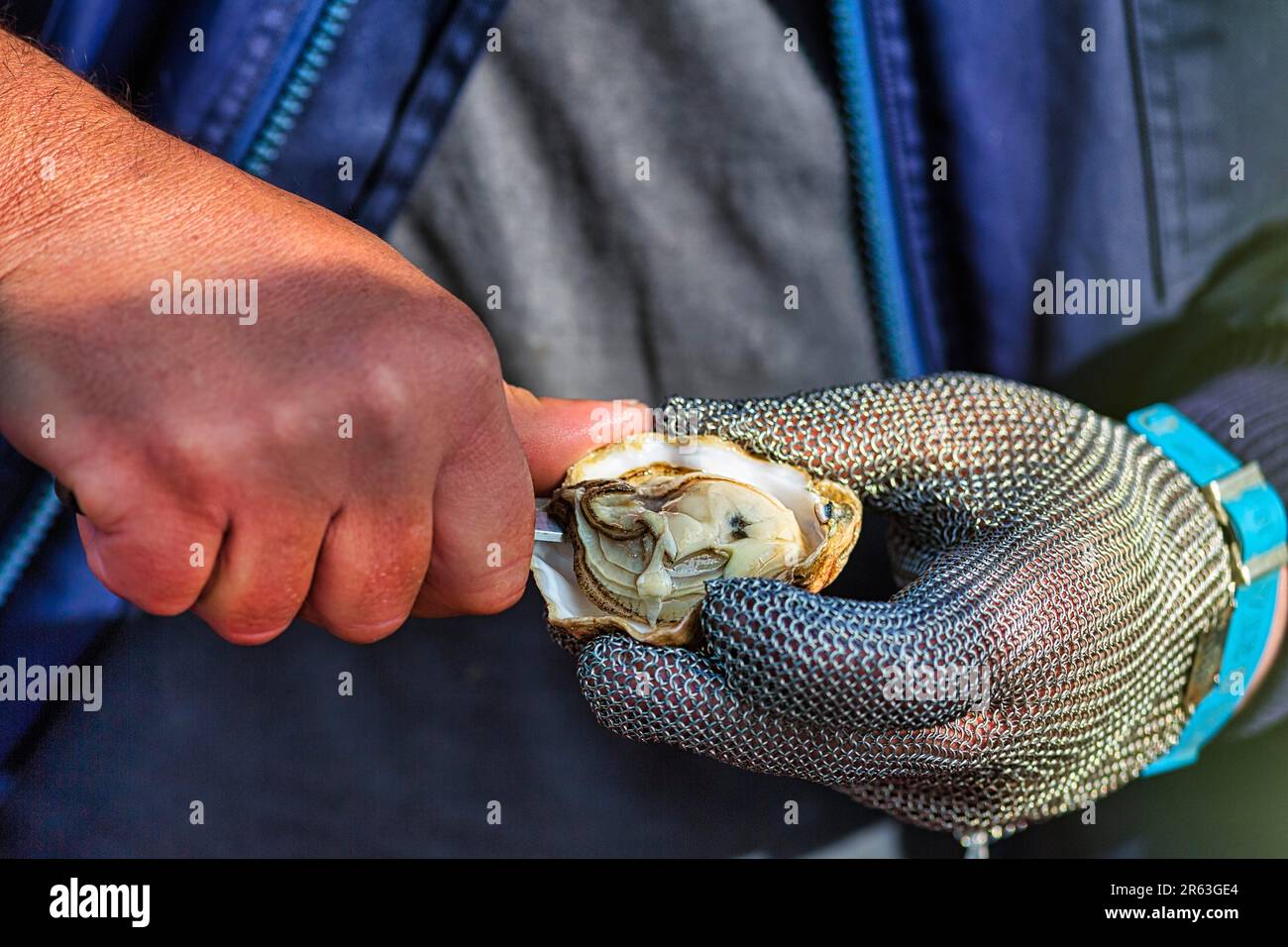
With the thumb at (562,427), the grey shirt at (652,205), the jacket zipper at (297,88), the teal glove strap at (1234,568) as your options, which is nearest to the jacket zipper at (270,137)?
the jacket zipper at (297,88)

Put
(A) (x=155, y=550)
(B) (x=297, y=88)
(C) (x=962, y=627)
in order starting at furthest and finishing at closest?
(B) (x=297, y=88), (C) (x=962, y=627), (A) (x=155, y=550)

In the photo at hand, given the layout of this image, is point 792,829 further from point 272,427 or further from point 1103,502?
point 272,427

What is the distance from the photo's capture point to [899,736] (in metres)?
0.58

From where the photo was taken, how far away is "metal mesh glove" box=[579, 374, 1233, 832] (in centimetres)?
55

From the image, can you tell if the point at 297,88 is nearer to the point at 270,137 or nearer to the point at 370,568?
the point at 270,137

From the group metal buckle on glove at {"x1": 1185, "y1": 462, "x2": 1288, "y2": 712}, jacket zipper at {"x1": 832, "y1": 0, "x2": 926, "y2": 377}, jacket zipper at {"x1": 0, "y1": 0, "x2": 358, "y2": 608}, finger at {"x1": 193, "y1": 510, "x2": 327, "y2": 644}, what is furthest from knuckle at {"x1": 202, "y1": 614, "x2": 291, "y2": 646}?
metal buckle on glove at {"x1": 1185, "y1": 462, "x2": 1288, "y2": 712}

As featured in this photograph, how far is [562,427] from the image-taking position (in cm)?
66

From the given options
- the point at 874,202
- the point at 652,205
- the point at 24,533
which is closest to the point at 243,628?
the point at 24,533

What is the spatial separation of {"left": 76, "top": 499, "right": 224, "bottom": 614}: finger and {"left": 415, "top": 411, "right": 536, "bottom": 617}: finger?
0.35 ft

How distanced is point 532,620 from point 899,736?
33 cm

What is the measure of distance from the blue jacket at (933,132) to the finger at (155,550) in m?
0.34

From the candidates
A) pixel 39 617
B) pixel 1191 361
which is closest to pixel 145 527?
pixel 39 617

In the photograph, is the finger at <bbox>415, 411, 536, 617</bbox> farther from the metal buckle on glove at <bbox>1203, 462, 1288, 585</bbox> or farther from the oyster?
the metal buckle on glove at <bbox>1203, 462, 1288, 585</bbox>

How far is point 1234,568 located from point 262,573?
2.23 ft
